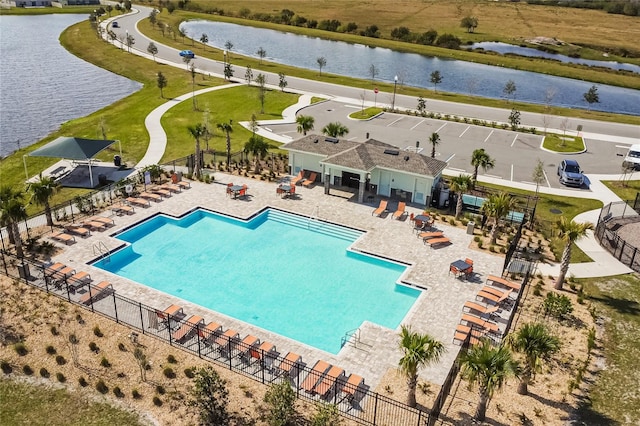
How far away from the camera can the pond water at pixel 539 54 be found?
111 m

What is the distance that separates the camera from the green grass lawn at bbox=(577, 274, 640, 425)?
1989cm

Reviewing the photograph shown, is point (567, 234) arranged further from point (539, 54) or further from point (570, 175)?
point (539, 54)

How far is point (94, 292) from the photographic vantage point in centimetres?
2608

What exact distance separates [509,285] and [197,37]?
116564 millimetres

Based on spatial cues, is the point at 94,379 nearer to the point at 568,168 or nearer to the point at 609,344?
the point at 609,344

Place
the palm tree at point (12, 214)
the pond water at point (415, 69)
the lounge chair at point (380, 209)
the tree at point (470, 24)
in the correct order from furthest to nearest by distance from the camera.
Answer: the tree at point (470, 24), the pond water at point (415, 69), the lounge chair at point (380, 209), the palm tree at point (12, 214)

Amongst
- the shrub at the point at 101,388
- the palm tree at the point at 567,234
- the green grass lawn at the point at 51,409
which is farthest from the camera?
the palm tree at the point at 567,234

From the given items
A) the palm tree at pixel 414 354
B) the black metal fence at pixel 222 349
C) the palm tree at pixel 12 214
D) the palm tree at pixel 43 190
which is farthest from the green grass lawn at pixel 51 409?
the palm tree at pixel 43 190

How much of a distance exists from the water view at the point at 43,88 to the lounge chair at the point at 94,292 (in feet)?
106

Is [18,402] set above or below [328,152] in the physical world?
below

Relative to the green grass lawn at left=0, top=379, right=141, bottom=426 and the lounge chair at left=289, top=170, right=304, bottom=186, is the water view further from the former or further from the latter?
the green grass lawn at left=0, top=379, right=141, bottom=426

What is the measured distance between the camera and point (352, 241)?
112 feet

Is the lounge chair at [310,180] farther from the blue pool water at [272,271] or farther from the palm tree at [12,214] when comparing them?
the palm tree at [12,214]

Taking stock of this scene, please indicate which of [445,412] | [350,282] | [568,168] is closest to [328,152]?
[350,282]
